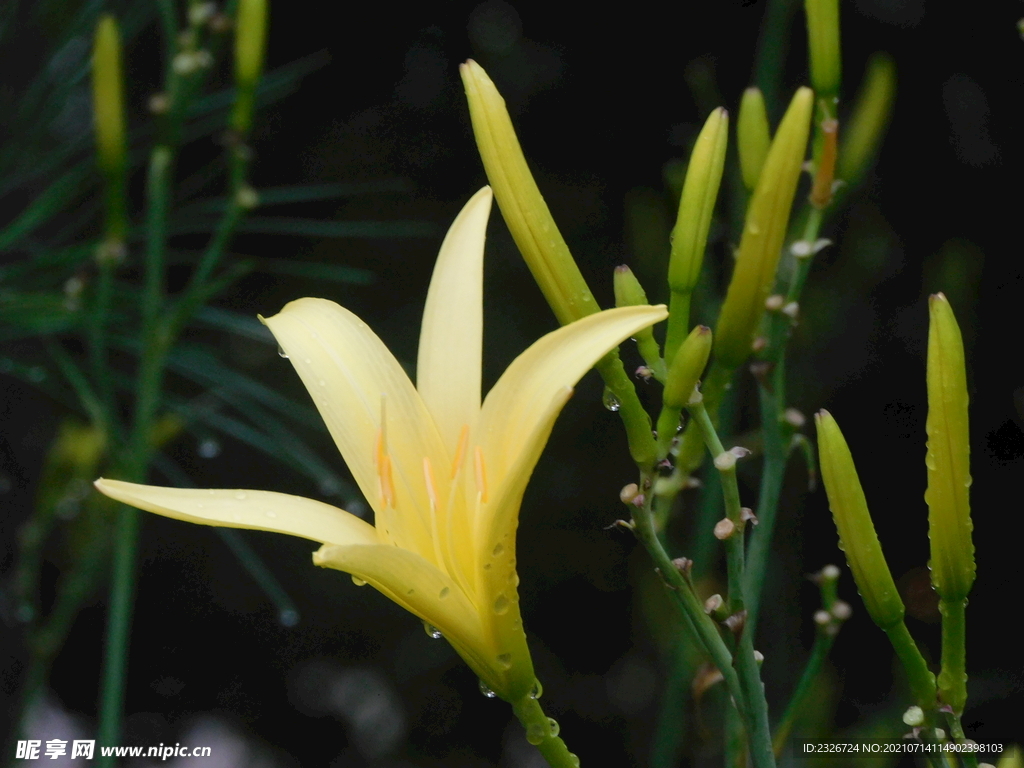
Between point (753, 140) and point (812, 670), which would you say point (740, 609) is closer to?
point (812, 670)

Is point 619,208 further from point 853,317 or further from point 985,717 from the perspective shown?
point 985,717

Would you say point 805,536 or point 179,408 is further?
point 805,536

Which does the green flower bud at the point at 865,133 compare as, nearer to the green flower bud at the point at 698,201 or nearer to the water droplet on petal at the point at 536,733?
the green flower bud at the point at 698,201

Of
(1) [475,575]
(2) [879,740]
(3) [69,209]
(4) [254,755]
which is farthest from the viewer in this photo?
(4) [254,755]

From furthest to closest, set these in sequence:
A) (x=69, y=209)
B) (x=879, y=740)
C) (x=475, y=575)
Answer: (x=69, y=209), (x=879, y=740), (x=475, y=575)

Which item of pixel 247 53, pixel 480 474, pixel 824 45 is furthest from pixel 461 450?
pixel 247 53

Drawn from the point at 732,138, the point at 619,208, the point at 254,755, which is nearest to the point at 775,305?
the point at 732,138

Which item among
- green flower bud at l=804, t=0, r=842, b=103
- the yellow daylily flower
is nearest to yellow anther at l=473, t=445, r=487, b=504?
the yellow daylily flower
